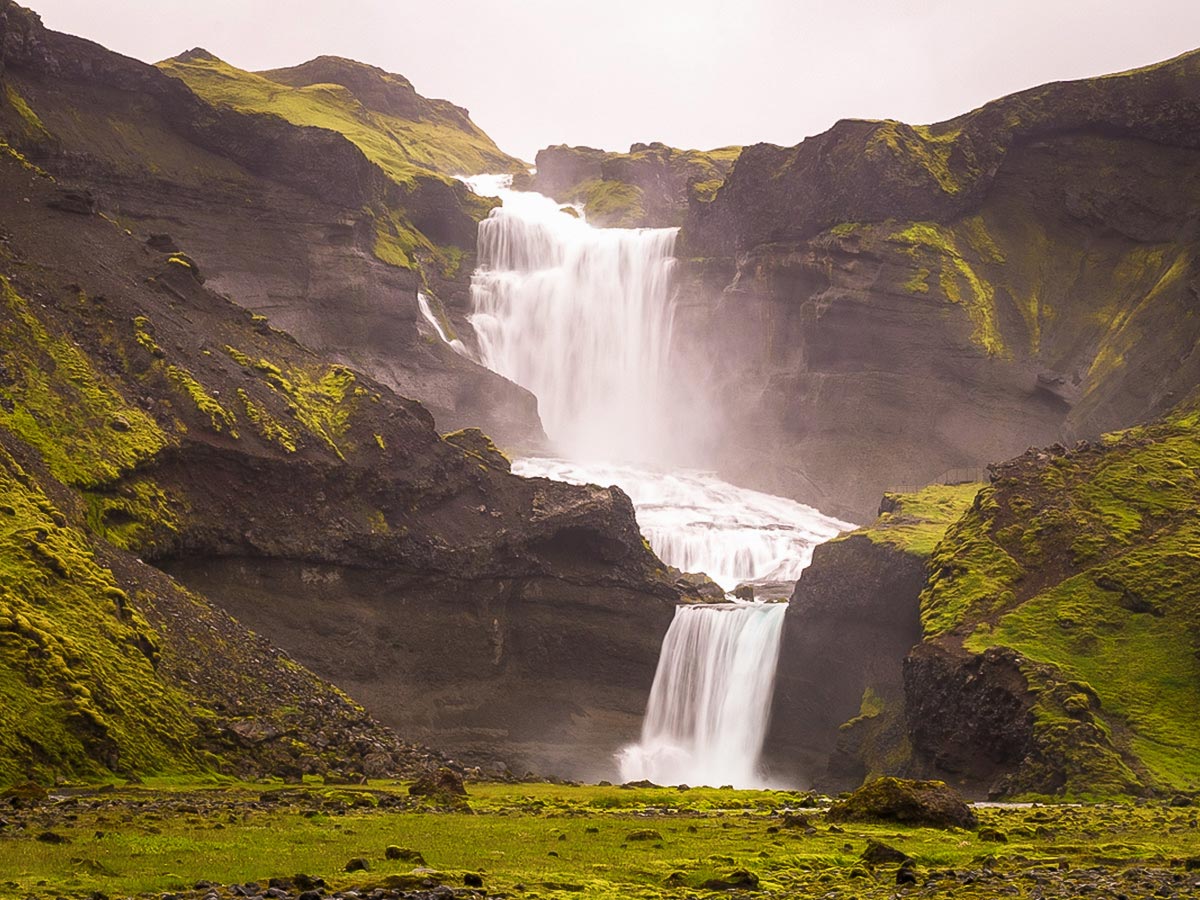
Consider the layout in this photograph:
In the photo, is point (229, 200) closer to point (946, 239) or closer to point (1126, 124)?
point (946, 239)

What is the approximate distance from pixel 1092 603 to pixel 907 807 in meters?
30.6

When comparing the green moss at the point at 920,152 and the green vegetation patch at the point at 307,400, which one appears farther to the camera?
the green moss at the point at 920,152

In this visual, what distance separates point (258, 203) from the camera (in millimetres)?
120250

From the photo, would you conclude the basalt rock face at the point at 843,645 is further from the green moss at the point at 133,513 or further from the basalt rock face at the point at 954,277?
the basalt rock face at the point at 954,277

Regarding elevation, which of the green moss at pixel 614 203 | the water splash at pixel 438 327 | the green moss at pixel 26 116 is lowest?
the water splash at pixel 438 327

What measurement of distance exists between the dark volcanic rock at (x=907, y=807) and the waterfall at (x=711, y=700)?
39959 millimetres

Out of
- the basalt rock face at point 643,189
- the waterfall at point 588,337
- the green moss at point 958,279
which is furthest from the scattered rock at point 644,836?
the basalt rock face at point 643,189

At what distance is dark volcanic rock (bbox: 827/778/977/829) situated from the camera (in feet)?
106

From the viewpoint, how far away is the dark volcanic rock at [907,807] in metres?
32.3

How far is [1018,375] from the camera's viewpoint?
121375 mm

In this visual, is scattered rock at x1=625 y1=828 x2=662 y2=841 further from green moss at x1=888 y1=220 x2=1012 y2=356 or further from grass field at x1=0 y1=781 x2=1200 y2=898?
green moss at x1=888 y1=220 x2=1012 y2=356

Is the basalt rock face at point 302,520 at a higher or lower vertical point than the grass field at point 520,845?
higher

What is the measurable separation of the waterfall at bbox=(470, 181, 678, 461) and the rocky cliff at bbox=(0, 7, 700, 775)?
192ft

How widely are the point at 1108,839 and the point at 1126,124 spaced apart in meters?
112
